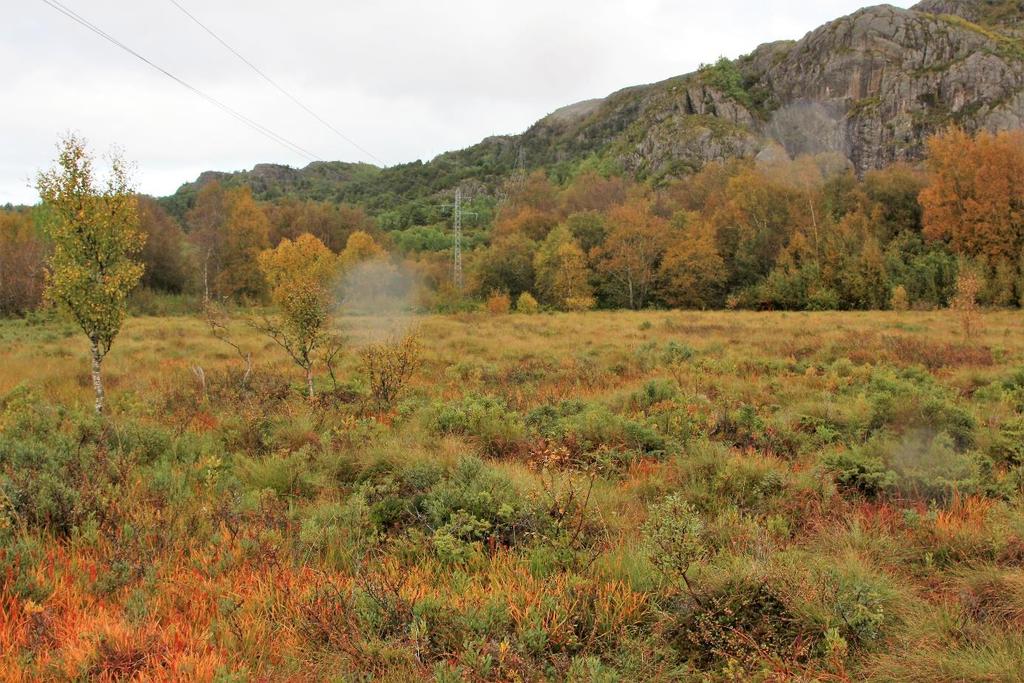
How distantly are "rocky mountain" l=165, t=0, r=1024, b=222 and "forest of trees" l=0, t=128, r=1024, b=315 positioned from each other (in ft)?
171

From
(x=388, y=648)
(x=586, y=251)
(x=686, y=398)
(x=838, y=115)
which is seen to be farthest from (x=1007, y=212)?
(x=838, y=115)

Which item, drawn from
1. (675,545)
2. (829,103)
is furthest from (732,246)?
(829,103)

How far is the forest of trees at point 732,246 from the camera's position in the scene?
41.6 metres

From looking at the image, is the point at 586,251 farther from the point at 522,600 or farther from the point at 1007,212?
the point at 522,600

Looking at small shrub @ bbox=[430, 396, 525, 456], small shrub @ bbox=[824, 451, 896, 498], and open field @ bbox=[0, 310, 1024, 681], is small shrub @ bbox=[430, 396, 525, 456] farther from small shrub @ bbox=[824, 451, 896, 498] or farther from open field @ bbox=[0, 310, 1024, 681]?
small shrub @ bbox=[824, 451, 896, 498]

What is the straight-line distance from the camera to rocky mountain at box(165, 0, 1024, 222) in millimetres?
93469

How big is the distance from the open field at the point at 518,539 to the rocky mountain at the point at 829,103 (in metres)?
105

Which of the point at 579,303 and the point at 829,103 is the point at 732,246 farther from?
the point at 829,103

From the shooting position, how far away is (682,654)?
3414 millimetres

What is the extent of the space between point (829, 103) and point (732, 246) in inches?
3136

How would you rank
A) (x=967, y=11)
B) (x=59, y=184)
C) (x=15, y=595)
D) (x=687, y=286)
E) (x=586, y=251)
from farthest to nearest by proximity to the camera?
(x=967, y=11) → (x=586, y=251) → (x=687, y=286) → (x=59, y=184) → (x=15, y=595)

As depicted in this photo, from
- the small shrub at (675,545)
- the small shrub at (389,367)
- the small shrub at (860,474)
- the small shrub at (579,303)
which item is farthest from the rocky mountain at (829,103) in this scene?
the small shrub at (675,545)

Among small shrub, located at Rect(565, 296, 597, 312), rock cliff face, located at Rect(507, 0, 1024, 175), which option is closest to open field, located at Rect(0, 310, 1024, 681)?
small shrub, located at Rect(565, 296, 597, 312)

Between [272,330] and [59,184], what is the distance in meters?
4.29
